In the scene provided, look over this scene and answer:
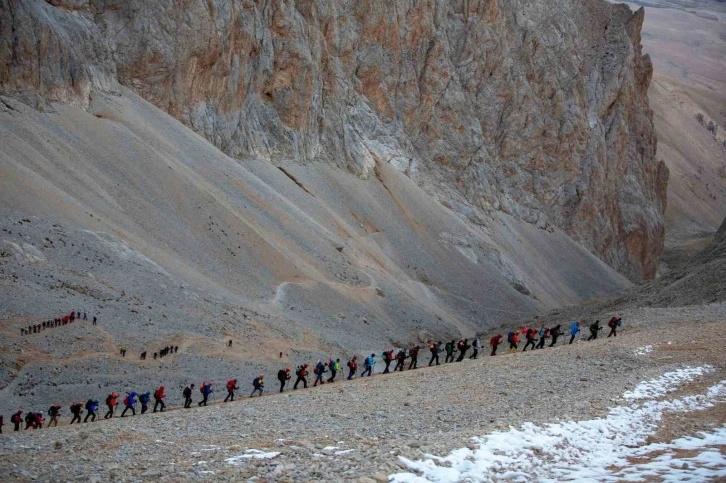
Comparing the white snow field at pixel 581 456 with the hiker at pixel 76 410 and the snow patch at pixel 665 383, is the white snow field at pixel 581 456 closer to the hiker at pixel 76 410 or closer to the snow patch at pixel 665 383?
the snow patch at pixel 665 383

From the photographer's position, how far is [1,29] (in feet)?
162

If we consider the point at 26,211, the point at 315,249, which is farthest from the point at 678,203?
the point at 26,211

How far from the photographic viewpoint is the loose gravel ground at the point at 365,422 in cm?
1247

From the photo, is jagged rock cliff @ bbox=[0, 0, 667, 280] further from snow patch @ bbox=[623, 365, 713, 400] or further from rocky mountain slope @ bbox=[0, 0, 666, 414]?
snow patch @ bbox=[623, 365, 713, 400]

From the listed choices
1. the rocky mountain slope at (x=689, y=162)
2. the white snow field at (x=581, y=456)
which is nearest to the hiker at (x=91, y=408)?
the white snow field at (x=581, y=456)

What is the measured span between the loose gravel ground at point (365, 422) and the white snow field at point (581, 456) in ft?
1.53

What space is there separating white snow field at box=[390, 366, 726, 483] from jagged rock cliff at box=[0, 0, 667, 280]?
45129 millimetres

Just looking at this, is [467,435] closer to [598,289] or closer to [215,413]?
[215,413]

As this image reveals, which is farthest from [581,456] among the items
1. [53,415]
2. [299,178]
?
[299,178]

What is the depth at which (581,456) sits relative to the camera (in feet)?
44.1

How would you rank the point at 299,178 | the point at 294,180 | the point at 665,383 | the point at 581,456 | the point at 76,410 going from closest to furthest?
the point at 581,456
the point at 665,383
the point at 76,410
the point at 294,180
the point at 299,178

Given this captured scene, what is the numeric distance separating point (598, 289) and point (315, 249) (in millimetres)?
43422

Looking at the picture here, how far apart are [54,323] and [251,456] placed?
21920mm

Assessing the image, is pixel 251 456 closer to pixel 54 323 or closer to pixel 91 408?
pixel 91 408
